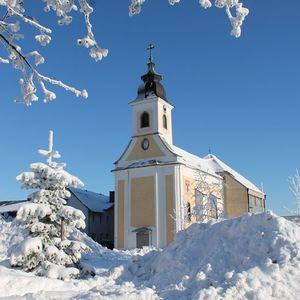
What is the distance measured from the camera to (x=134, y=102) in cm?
4106

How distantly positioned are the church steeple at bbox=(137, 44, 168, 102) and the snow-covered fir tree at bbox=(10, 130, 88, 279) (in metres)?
25.6

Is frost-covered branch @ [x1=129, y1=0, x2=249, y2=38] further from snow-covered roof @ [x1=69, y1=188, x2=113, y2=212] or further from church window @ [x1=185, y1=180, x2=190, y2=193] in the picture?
snow-covered roof @ [x1=69, y1=188, x2=113, y2=212]

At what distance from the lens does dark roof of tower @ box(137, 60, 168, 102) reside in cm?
4066

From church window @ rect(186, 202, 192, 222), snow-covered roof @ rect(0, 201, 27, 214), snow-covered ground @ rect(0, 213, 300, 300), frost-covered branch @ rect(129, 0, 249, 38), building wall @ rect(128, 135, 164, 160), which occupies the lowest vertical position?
snow-covered ground @ rect(0, 213, 300, 300)

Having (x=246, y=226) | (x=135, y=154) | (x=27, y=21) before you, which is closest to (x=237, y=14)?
(x=27, y=21)

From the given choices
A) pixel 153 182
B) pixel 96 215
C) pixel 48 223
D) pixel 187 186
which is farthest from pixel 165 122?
pixel 48 223

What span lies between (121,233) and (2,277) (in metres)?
25.8

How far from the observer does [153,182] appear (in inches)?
1484

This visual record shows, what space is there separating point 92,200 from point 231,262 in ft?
113

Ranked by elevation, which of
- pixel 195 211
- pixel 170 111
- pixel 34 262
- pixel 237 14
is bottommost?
pixel 34 262

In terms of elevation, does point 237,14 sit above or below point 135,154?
below

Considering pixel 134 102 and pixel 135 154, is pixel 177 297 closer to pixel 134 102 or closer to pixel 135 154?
pixel 135 154

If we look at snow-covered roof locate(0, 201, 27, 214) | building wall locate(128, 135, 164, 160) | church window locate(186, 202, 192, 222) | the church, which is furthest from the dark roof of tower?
snow-covered roof locate(0, 201, 27, 214)

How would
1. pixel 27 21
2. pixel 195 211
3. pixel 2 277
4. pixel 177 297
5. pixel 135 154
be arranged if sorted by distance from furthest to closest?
pixel 135 154 → pixel 195 211 → pixel 2 277 → pixel 177 297 → pixel 27 21
